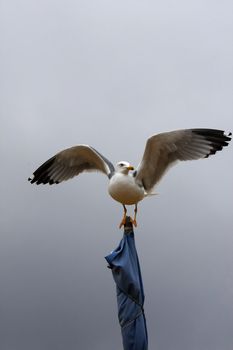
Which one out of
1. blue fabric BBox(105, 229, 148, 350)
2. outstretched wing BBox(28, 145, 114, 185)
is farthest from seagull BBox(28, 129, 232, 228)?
blue fabric BBox(105, 229, 148, 350)

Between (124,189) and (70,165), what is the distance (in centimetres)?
180

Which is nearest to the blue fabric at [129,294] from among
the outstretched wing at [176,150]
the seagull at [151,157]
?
the seagull at [151,157]

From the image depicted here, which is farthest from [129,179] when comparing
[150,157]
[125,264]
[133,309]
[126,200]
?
[133,309]

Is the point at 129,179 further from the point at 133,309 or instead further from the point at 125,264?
the point at 133,309

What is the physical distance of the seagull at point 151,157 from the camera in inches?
254

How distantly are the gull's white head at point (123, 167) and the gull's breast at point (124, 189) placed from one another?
2.7 inches

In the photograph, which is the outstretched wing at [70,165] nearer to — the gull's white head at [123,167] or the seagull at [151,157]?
the seagull at [151,157]

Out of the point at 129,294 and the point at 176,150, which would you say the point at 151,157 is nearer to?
the point at 176,150

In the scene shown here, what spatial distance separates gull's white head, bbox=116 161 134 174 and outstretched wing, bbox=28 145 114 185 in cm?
62

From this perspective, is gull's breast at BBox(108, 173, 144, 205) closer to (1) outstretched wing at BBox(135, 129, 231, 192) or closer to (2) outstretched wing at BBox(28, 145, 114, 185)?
(1) outstretched wing at BBox(135, 129, 231, 192)

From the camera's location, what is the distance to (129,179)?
6.45 meters

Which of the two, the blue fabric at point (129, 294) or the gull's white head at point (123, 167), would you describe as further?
the gull's white head at point (123, 167)

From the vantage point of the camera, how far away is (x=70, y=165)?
793cm

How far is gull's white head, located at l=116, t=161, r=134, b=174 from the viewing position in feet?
21.4
